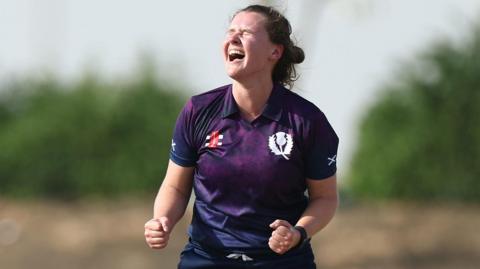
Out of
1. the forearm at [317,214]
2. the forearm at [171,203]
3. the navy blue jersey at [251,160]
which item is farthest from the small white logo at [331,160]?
the forearm at [171,203]

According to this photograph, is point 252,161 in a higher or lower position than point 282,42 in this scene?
lower

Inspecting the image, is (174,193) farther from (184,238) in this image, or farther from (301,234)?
(184,238)

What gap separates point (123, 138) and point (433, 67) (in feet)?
13.8

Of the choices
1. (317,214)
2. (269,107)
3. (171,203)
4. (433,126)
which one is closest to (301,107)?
(269,107)

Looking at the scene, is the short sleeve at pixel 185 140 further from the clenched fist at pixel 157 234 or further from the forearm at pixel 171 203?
the clenched fist at pixel 157 234

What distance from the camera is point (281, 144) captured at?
5.21 metres

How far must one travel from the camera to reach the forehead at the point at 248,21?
529 centimetres

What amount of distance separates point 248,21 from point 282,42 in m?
0.21

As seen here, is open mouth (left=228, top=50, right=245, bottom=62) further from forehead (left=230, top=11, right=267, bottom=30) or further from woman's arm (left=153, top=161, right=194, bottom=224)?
woman's arm (left=153, top=161, right=194, bottom=224)

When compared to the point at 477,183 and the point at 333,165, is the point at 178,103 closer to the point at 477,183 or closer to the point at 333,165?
the point at 477,183

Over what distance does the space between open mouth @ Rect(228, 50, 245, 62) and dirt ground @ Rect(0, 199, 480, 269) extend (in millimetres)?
8150

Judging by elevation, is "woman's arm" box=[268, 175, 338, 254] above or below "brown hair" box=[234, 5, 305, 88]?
below

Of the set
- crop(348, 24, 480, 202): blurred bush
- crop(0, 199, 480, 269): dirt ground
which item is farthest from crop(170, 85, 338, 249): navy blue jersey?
crop(348, 24, 480, 202): blurred bush

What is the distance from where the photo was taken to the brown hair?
17.7 feet
